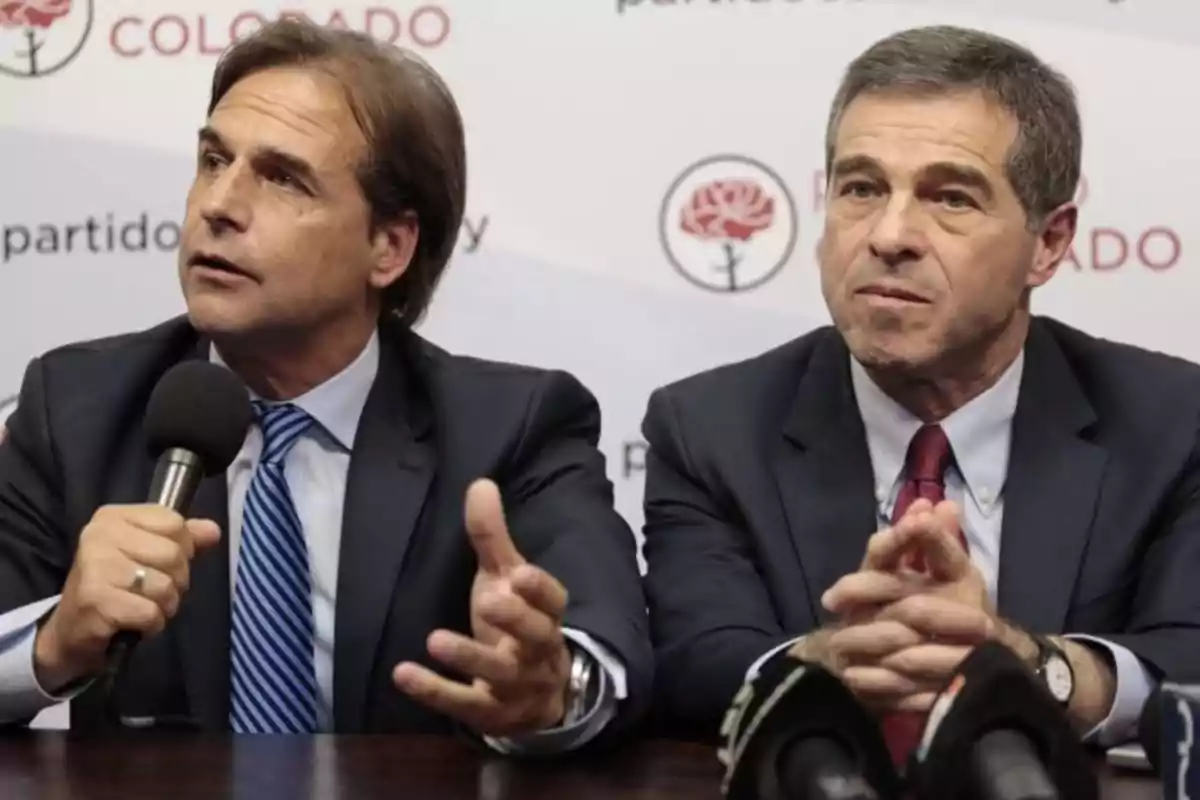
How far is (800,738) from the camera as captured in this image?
864 millimetres

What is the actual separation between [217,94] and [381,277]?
0.26 meters

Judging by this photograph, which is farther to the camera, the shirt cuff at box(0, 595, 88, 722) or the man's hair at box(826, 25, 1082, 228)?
the man's hair at box(826, 25, 1082, 228)

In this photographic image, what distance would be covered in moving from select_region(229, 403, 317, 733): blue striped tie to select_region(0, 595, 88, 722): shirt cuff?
0.58 ft

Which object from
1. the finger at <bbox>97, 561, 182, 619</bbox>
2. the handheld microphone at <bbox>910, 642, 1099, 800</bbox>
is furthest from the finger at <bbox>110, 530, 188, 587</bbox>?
the handheld microphone at <bbox>910, 642, 1099, 800</bbox>

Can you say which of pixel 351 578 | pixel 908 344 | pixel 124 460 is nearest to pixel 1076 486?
pixel 908 344

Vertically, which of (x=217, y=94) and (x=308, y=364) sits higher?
(x=217, y=94)

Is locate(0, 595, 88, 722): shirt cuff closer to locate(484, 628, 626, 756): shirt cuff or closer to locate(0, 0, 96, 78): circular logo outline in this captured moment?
locate(484, 628, 626, 756): shirt cuff

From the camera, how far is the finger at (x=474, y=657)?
45.3 inches

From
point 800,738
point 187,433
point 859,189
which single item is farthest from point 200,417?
point 859,189

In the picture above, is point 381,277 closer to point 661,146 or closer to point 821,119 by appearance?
point 661,146

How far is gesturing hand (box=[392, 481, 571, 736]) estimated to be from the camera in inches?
46.1

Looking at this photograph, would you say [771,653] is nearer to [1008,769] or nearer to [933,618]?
[933,618]

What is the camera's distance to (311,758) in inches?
47.7

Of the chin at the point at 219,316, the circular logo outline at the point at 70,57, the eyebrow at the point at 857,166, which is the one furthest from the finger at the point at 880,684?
the circular logo outline at the point at 70,57
